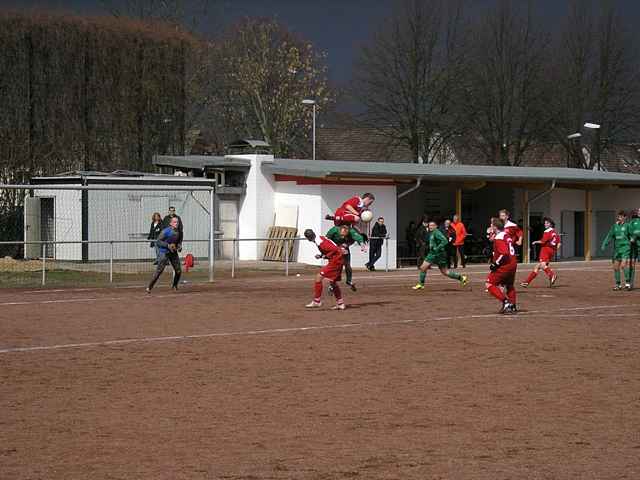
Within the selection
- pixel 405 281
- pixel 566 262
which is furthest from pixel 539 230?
pixel 405 281

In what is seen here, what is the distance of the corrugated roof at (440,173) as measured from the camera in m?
37.8

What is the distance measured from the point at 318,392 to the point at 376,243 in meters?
24.3

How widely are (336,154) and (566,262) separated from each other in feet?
97.2

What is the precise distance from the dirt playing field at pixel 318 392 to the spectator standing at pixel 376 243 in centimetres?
1337

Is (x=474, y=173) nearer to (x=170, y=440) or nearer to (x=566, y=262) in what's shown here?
(x=566, y=262)

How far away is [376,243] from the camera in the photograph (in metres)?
37.0

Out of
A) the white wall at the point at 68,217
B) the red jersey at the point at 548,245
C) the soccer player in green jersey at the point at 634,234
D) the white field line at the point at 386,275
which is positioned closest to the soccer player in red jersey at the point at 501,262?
the soccer player in green jersey at the point at 634,234

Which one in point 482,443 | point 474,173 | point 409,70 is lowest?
point 482,443

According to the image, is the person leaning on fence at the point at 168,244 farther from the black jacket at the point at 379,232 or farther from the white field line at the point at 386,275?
the black jacket at the point at 379,232

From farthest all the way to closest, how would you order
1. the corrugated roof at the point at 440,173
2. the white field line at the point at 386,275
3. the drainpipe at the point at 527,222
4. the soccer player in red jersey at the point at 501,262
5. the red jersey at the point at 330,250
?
the drainpipe at the point at 527,222 → the corrugated roof at the point at 440,173 → the white field line at the point at 386,275 → the red jersey at the point at 330,250 → the soccer player in red jersey at the point at 501,262

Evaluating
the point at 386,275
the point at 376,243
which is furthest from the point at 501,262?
the point at 376,243

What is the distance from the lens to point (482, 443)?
10117mm

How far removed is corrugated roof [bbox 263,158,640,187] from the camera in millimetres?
37812

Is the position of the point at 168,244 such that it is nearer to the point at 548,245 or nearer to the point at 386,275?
the point at 548,245
